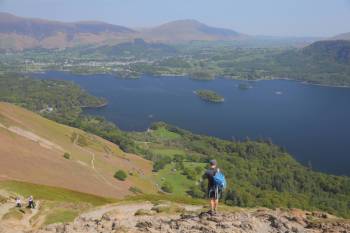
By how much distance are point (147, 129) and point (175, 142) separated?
70.6 ft

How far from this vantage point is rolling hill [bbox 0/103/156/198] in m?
66.3

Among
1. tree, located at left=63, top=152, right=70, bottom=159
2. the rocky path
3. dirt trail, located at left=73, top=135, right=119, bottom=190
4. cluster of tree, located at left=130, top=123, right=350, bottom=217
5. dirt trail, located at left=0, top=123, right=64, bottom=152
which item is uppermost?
the rocky path

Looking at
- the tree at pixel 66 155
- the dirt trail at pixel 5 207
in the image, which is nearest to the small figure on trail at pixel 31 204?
the dirt trail at pixel 5 207

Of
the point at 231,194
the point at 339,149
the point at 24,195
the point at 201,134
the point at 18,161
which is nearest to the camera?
the point at 24,195

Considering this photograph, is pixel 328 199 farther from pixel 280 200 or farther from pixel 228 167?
pixel 228 167

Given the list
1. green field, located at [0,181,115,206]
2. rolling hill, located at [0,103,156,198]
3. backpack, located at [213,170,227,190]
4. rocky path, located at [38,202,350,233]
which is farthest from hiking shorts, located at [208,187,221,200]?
rolling hill, located at [0,103,156,198]

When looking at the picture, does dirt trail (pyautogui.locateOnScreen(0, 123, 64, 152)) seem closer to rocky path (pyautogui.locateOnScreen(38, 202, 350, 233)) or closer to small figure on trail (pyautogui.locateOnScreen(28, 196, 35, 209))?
small figure on trail (pyautogui.locateOnScreen(28, 196, 35, 209))

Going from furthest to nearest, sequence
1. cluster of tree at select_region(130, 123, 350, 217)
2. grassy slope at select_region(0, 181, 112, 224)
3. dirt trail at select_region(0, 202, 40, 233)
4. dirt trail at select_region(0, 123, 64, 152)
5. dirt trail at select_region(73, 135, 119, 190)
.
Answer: cluster of tree at select_region(130, 123, 350, 217), dirt trail at select_region(0, 123, 64, 152), dirt trail at select_region(73, 135, 119, 190), grassy slope at select_region(0, 181, 112, 224), dirt trail at select_region(0, 202, 40, 233)

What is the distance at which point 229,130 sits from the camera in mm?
167875

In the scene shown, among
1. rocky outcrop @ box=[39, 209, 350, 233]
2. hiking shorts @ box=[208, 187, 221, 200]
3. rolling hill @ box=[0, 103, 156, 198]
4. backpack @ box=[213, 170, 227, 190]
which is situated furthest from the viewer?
rolling hill @ box=[0, 103, 156, 198]

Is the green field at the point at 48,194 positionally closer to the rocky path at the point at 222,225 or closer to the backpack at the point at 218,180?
the rocky path at the point at 222,225

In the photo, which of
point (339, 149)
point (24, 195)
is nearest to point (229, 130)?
point (339, 149)

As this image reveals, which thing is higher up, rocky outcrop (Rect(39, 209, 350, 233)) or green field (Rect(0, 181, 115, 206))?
rocky outcrop (Rect(39, 209, 350, 233))

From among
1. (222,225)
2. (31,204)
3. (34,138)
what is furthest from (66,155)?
(222,225)
